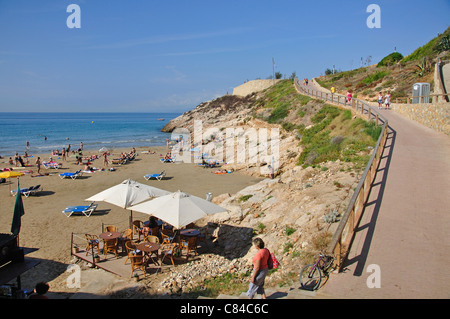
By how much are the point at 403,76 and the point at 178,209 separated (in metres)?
36.3

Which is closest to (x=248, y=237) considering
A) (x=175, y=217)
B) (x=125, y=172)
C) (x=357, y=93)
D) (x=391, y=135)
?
(x=175, y=217)

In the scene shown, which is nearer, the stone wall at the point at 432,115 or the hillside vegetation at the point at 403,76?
the stone wall at the point at 432,115

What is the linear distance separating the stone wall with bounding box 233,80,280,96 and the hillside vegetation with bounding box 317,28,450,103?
13616 millimetres

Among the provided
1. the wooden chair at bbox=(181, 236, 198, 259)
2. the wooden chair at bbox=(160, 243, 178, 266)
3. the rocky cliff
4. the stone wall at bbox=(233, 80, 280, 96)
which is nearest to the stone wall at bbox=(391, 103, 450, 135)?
the rocky cliff

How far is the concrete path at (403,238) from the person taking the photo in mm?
4930

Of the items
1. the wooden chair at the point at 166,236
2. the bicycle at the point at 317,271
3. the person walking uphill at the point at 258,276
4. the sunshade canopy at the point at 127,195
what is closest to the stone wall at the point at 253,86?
the sunshade canopy at the point at 127,195

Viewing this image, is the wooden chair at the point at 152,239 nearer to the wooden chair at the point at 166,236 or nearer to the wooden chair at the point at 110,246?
the wooden chair at the point at 166,236

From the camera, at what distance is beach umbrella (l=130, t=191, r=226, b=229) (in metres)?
9.02

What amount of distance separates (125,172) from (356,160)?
18.5 m

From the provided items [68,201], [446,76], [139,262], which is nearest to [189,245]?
[139,262]

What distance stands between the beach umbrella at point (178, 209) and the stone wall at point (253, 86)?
52836 millimetres

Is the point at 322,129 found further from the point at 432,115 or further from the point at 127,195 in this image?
the point at 127,195

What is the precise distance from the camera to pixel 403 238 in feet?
20.4

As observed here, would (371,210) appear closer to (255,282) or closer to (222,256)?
(255,282)
